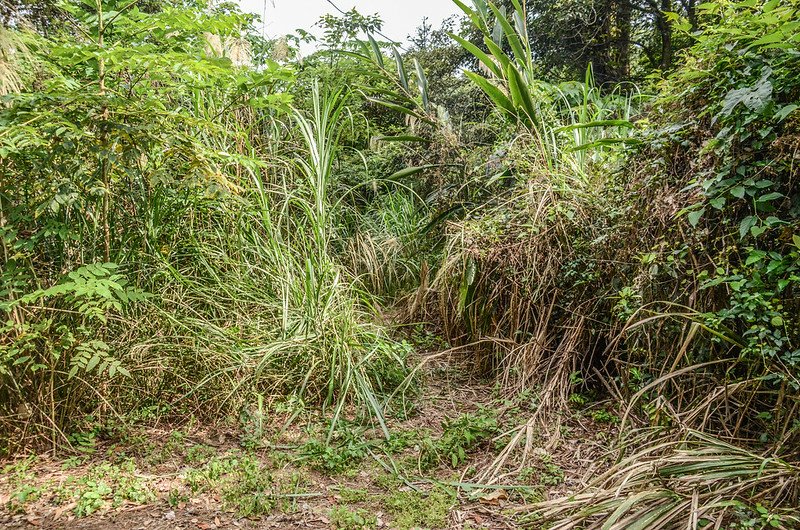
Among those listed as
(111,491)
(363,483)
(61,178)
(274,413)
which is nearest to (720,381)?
(363,483)

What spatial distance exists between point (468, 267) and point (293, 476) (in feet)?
5.41

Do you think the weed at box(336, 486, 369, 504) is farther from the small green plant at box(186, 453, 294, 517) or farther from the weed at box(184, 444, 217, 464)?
the weed at box(184, 444, 217, 464)

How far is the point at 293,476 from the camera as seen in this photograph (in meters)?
2.13

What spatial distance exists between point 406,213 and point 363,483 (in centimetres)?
294

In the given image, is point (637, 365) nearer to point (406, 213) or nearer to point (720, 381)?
point (720, 381)

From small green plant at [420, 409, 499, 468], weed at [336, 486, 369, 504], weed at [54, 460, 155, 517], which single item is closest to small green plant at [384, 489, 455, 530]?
weed at [336, 486, 369, 504]

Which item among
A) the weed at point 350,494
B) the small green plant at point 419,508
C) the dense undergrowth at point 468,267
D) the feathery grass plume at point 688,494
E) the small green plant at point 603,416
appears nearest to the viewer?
the feathery grass plume at point 688,494

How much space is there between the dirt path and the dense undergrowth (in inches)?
4.6

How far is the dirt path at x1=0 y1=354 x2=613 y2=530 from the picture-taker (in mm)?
1874

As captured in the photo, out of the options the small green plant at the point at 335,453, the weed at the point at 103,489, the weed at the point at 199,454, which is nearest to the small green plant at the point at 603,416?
the small green plant at the point at 335,453

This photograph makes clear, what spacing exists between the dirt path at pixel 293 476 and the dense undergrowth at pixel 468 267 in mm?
116

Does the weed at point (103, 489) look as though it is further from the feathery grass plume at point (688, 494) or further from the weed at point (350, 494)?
the feathery grass plume at point (688, 494)

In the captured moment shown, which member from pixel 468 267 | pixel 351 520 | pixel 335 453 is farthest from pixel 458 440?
pixel 468 267

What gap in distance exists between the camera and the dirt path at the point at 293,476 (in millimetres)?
1874
